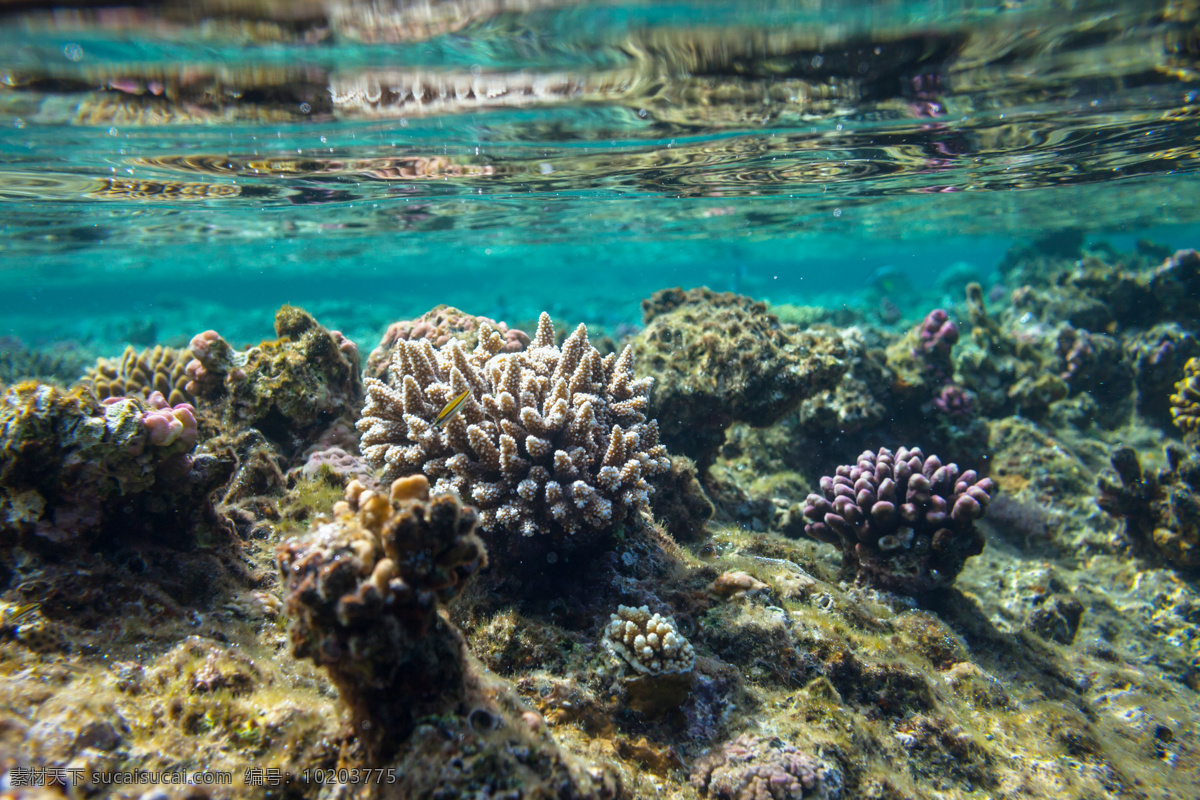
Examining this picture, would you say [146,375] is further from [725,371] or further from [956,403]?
[956,403]

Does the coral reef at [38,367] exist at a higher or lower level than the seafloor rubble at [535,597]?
lower

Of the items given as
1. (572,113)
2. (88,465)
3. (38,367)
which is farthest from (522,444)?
(38,367)

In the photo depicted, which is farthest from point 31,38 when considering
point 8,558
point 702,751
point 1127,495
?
point 1127,495

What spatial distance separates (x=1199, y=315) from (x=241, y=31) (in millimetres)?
20194

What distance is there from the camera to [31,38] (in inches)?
266

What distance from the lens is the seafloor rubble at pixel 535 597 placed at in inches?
96.6

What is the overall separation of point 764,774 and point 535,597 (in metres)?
1.91

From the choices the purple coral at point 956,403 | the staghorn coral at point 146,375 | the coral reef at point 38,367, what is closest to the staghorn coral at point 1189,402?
the purple coral at point 956,403

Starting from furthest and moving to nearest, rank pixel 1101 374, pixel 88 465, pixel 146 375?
pixel 1101 374 → pixel 146 375 → pixel 88 465

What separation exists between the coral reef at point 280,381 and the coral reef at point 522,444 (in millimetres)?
1945

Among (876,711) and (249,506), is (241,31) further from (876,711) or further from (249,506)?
(876,711)

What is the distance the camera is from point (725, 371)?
285 inches

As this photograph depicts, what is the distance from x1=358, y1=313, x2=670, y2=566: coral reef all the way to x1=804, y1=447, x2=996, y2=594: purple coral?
9.57 ft

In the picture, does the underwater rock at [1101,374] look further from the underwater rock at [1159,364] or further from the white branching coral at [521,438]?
the white branching coral at [521,438]
